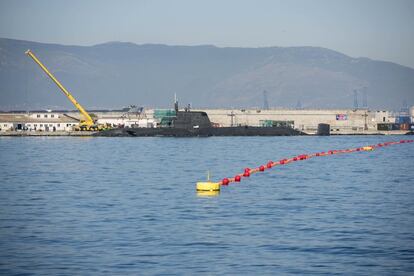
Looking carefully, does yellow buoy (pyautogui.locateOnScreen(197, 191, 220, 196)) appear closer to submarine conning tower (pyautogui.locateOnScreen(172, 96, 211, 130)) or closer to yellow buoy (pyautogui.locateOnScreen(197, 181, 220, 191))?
yellow buoy (pyautogui.locateOnScreen(197, 181, 220, 191))

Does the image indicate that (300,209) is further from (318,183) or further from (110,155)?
(110,155)

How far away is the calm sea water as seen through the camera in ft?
113

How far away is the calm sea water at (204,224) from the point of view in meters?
34.4

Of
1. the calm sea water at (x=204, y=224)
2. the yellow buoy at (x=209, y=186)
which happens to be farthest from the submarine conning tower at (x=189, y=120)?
the yellow buoy at (x=209, y=186)

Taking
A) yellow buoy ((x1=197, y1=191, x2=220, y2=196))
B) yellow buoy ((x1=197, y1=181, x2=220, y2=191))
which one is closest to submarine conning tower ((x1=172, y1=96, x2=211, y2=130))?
yellow buoy ((x1=197, y1=181, x2=220, y2=191))

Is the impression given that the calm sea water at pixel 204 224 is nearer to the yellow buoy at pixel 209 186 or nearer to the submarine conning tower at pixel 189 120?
the yellow buoy at pixel 209 186

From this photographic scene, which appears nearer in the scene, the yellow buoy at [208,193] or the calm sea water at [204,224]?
the calm sea water at [204,224]

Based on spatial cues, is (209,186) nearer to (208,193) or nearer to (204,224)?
(208,193)

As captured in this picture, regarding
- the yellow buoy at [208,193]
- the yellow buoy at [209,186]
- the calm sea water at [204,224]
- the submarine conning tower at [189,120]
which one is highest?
the submarine conning tower at [189,120]

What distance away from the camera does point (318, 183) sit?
226 feet

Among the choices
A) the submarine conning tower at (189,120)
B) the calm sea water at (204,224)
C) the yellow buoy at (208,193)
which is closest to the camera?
the calm sea water at (204,224)

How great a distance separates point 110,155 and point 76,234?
7371cm

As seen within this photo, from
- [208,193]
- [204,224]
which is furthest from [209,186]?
[204,224]

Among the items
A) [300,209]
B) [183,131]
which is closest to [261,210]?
[300,209]
